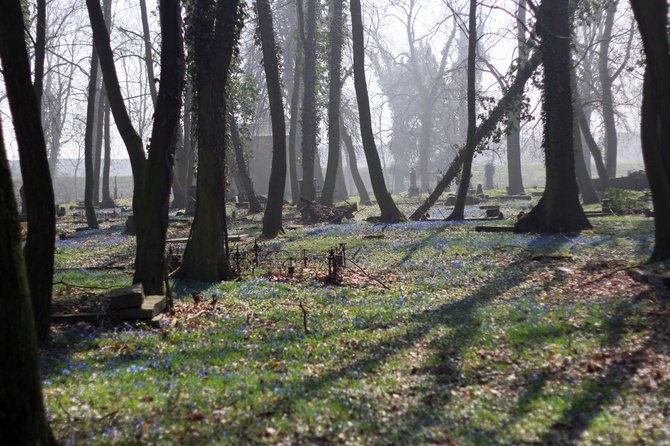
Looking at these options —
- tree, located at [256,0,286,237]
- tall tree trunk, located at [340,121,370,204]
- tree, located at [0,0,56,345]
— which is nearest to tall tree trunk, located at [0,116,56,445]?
tree, located at [0,0,56,345]

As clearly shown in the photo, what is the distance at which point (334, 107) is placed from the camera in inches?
1134

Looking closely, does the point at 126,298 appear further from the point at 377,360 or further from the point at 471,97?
the point at 471,97

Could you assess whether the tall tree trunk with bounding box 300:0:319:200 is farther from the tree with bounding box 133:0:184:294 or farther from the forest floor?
the tree with bounding box 133:0:184:294

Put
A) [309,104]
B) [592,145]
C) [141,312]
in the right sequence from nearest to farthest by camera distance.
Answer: [141,312]
[309,104]
[592,145]

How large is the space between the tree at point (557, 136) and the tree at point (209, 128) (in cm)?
1001

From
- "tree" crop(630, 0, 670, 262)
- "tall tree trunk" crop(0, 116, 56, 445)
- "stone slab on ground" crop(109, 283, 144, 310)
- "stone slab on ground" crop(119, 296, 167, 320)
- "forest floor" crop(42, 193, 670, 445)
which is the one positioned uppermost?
"tree" crop(630, 0, 670, 262)

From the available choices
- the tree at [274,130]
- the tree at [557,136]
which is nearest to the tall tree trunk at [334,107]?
the tree at [274,130]

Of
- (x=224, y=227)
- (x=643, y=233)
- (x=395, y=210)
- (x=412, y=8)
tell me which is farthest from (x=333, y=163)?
(x=412, y=8)

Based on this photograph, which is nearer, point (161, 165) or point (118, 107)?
point (161, 165)

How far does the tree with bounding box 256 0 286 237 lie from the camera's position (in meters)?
18.9

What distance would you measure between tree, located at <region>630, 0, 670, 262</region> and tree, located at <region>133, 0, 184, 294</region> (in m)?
7.21

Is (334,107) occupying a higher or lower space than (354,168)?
higher

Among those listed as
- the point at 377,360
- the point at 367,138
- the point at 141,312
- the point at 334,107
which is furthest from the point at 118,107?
the point at 334,107

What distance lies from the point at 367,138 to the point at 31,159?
17.1 m
